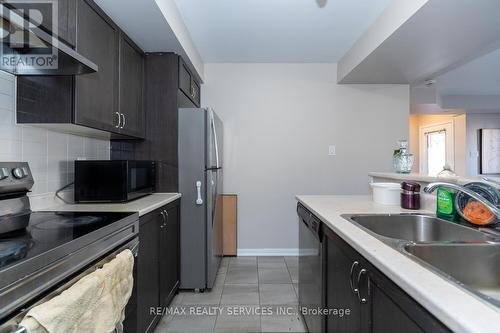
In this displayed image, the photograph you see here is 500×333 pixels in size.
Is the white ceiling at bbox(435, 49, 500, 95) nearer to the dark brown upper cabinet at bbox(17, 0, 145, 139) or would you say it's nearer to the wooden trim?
the wooden trim

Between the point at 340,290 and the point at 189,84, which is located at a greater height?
the point at 189,84

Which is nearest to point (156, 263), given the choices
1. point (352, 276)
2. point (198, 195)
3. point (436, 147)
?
point (198, 195)

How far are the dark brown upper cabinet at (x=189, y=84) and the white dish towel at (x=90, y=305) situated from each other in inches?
68.9

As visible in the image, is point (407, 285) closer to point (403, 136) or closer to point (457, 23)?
point (457, 23)

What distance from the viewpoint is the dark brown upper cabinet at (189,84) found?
97.0 inches

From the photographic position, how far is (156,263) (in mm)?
1756

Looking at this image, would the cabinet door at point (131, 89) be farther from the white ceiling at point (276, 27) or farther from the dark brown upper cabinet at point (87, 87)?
the white ceiling at point (276, 27)

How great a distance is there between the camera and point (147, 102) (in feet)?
7.78

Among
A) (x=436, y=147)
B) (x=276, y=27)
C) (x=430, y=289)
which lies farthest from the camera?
(x=436, y=147)

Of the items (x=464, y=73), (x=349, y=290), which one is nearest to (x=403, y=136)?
(x=464, y=73)

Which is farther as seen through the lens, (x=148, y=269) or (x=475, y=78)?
(x=475, y=78)

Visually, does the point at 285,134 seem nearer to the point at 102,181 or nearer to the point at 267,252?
the point at 267,252

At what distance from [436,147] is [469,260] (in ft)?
21.3

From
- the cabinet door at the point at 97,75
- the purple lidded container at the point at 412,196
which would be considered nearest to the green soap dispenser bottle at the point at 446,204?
the purple lidded container at the point at 412,196
